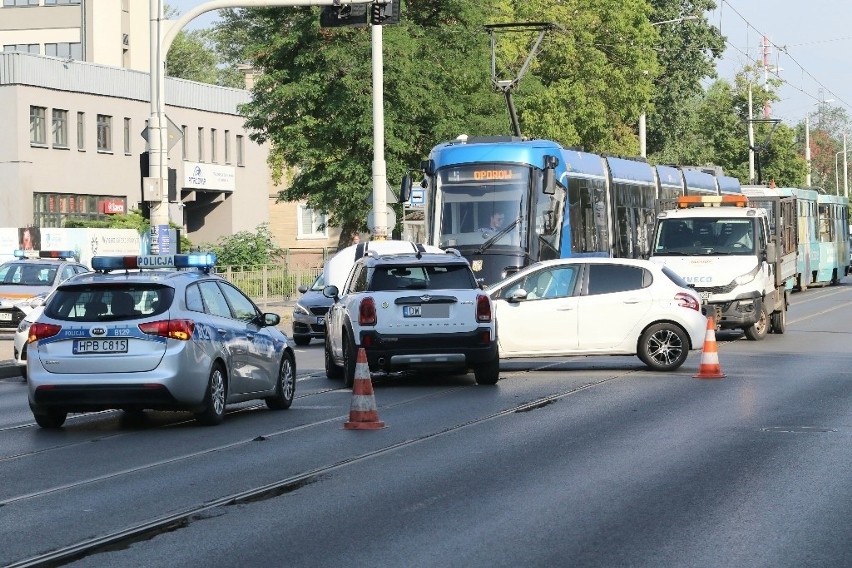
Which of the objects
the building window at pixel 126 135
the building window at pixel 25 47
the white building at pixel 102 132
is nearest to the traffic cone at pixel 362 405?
the white building at pixel 102 132

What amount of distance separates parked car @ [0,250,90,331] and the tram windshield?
27.7 feet

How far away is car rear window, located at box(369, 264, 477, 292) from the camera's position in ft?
66.1

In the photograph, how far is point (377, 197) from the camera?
119 ft

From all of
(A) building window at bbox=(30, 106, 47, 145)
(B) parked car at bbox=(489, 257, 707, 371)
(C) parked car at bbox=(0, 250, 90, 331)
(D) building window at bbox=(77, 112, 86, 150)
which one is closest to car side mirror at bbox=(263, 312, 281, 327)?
(B) parked car at bbox=(489, 257, 707, 371)

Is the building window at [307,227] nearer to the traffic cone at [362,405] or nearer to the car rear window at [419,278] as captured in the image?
the car rear window at [419,278]

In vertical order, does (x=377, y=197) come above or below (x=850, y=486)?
above

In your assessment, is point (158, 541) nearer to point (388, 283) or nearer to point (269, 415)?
point (269, 415)

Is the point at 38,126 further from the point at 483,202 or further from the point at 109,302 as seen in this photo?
the point at 109,302

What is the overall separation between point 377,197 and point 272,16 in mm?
13836

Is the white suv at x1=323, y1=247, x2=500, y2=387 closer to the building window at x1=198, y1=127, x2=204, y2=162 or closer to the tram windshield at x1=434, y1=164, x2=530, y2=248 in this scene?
the tram windshield at x1=434, y1=164, x2=530, y2=248

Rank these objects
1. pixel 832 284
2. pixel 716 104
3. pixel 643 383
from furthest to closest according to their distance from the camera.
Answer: pixel 716 104 → pixel 832 284 → pixel 643 383

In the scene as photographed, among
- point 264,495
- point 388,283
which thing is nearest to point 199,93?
point 388,283

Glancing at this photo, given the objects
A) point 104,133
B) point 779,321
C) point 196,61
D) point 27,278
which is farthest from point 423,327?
point 196,61

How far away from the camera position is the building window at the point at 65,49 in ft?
258
